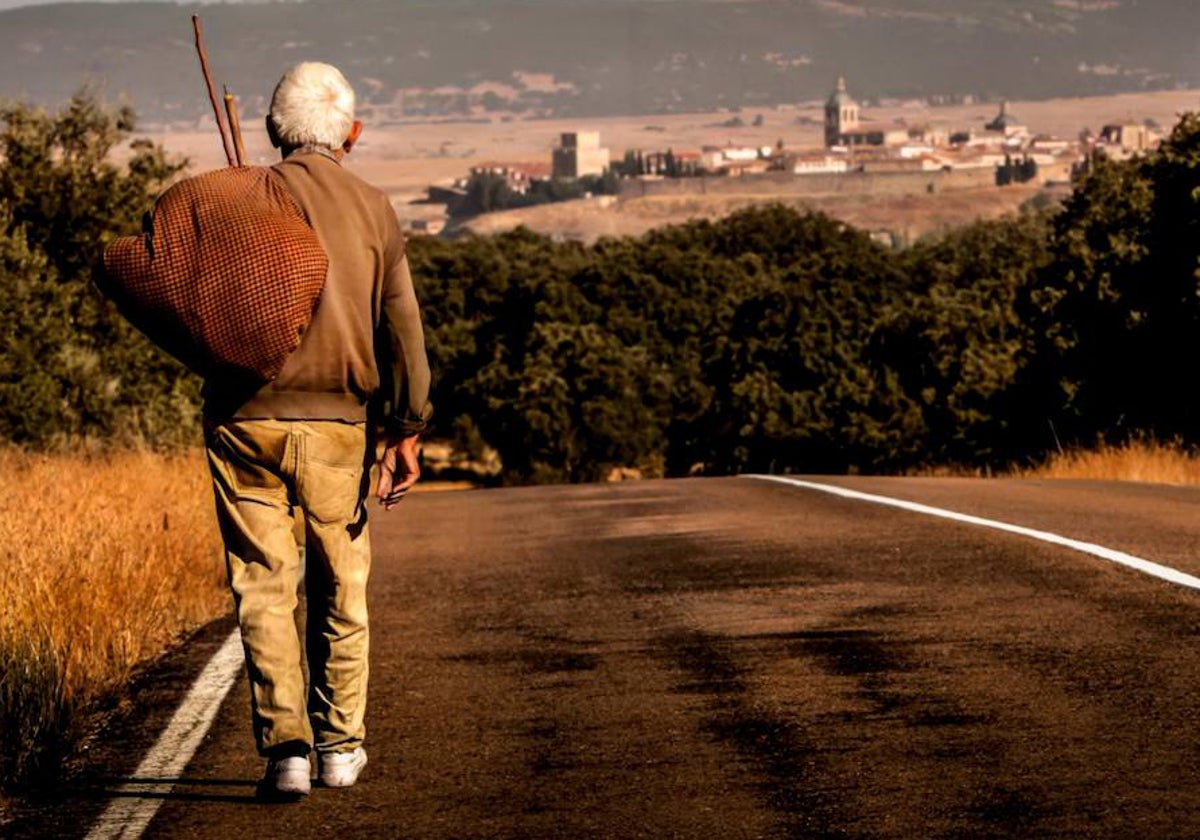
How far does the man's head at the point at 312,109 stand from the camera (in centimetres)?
574

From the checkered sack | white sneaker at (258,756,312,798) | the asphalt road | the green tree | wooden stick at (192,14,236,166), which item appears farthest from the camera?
the green tree

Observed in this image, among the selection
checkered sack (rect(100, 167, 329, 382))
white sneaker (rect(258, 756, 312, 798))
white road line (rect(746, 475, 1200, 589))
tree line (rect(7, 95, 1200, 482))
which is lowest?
tree line (rect(7, 95, 1200, 482))

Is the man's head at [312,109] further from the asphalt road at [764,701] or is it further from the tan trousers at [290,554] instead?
the asphalt road at [764,701]

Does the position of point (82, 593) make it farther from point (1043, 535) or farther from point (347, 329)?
point (1043, 535)

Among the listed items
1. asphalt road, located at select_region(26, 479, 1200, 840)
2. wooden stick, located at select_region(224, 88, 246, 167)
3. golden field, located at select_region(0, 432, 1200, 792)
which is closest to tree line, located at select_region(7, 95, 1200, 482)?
golden field, located at select_region(0, 432, 1200, 792)

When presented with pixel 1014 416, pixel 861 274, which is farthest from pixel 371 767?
pixel 861 274

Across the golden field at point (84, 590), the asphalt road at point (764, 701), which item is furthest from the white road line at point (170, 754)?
the golden field at point (84, 590)

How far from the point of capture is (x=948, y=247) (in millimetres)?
100750

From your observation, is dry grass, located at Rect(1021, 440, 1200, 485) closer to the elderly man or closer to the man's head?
the elderly man

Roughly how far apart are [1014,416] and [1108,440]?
70.0ft

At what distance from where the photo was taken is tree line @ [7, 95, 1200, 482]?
1209 inches

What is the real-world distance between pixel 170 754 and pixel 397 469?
127 centimetres

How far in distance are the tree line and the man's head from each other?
16851 mm

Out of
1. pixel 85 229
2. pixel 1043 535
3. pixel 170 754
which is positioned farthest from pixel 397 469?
pixel 85 229
